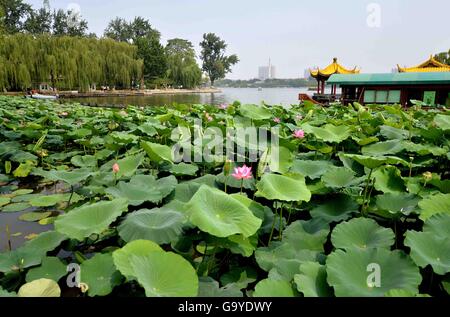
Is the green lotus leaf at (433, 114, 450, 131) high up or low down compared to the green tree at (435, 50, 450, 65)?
down

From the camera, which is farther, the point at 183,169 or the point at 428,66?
the point at 428,66

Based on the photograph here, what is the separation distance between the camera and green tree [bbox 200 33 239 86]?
225ft

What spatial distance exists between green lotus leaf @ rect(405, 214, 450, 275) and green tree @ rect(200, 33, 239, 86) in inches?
2721

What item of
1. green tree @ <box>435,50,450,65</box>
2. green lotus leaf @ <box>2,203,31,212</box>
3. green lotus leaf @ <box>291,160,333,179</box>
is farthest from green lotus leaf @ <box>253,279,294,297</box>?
green tree @ <box>435,50,450,65</box>

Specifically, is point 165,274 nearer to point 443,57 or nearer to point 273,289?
point 273,289

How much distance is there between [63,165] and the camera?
3430 millimetres

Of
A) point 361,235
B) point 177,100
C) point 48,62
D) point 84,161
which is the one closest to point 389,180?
point 361,235

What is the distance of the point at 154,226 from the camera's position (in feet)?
4.31

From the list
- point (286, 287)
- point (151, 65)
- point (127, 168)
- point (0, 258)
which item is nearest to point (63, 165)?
point (127, 168)

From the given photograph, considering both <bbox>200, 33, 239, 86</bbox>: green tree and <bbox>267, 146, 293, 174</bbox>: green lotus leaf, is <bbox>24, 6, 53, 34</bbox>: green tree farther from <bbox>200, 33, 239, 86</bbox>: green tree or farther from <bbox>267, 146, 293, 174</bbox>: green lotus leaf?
<bbox>267, 146, 293, 174</bbox>: green lotus leaf

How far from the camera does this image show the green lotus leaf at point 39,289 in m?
1.04

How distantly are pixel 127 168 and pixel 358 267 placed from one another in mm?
1486

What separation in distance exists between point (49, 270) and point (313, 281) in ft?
3.20

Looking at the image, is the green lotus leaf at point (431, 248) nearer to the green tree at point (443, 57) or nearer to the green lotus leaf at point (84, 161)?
the green lotus leaf at point (84, 161)
